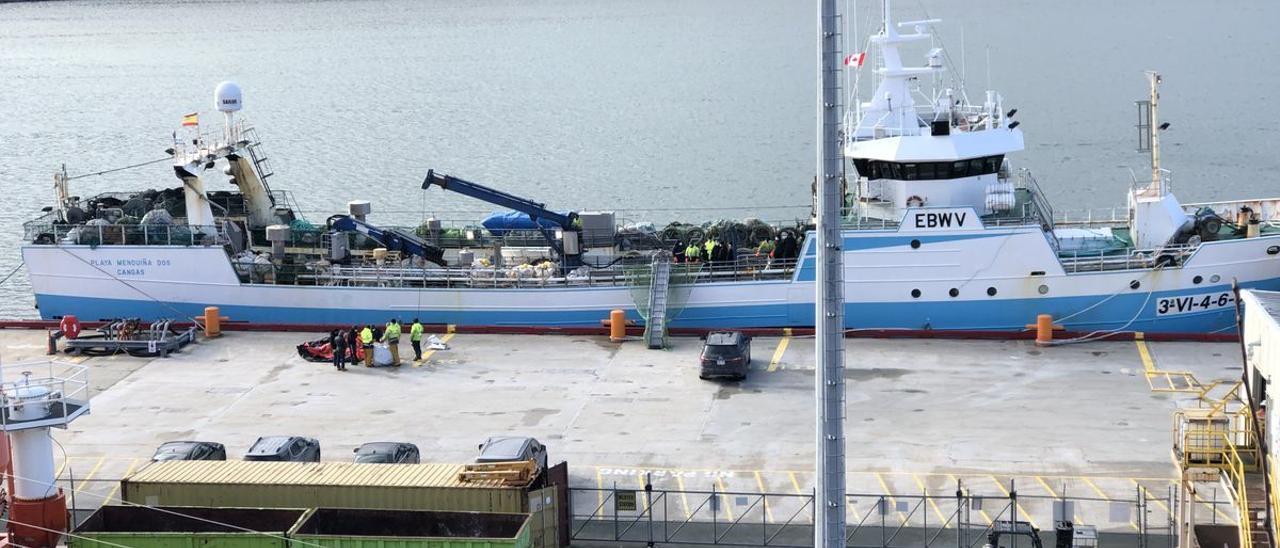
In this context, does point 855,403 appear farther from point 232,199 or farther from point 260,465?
point 232,199

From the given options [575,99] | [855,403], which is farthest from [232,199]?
[575,99]

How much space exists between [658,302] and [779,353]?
322 cm

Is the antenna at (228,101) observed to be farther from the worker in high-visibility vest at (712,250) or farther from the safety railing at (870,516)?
the safety railing at (870,516)

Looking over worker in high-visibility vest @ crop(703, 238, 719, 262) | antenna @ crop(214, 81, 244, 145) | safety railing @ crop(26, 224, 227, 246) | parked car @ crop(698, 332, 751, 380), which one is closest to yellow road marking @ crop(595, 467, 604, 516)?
parked car @ crop(698, 332, 751, 380)

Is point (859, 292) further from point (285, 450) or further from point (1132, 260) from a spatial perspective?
point (285, 450)

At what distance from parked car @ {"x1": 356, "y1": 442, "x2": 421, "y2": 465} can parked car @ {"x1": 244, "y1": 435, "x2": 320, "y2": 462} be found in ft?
2.73

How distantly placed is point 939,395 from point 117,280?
19.9 metres

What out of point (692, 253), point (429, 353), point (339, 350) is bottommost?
point (429, 353)

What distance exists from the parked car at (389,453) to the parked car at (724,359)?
24.6ft

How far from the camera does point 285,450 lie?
26578mm

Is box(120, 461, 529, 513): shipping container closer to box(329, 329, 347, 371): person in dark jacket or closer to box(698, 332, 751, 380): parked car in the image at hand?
box(698, 332, 751, 380): parked car

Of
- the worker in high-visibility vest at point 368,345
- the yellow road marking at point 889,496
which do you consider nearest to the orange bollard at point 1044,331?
the yellow road marking at point 889,496

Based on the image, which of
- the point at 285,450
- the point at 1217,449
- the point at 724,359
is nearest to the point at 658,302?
the point at 724,359

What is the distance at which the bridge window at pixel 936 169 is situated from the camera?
3669 cm
